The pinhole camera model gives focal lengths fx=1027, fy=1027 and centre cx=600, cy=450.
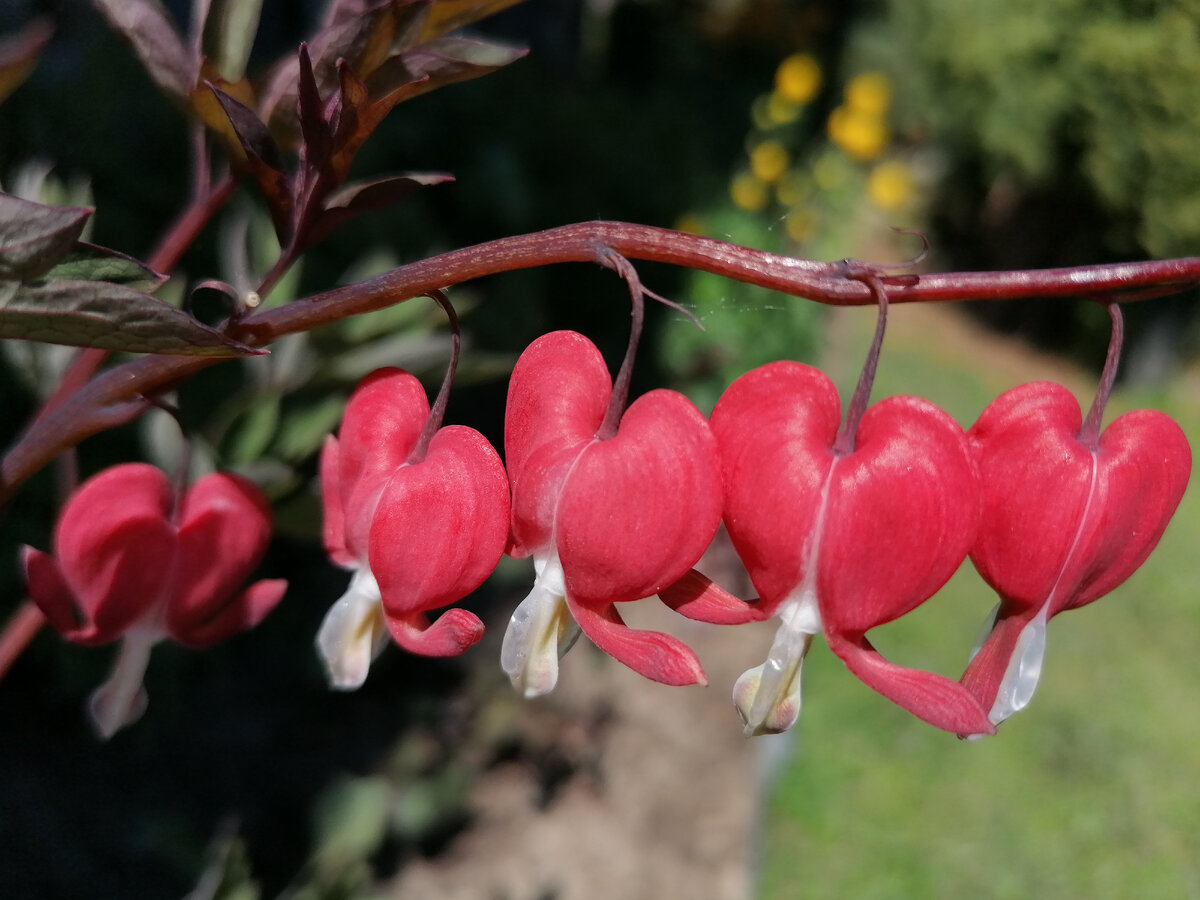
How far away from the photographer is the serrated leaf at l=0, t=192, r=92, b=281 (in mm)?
466

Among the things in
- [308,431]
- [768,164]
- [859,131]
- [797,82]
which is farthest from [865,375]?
[859,131]

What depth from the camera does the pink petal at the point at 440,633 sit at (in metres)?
0.54

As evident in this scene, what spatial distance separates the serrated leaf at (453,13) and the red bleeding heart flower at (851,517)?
323 mm

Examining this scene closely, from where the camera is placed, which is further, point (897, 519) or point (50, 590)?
point (50, 590)

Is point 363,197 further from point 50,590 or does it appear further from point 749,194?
point 749,194

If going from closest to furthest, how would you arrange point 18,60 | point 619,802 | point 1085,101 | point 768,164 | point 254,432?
point 18,60 < point 254,432 < point 619,802 < point 768,164 < point 1085,101

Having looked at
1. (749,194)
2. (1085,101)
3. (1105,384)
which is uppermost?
(1105,384)

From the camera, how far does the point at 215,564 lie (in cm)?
73

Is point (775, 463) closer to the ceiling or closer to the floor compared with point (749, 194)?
closer to the ceiling

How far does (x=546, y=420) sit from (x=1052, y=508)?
27 centimetres

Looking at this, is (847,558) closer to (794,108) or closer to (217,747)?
(217,747)

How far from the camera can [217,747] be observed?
1.92 m

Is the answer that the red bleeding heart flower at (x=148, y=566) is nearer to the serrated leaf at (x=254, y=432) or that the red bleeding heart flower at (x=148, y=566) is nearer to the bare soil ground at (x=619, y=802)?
the serrated leaf at (x=254, y=432)

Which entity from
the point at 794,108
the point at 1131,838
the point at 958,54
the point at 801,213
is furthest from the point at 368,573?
the point at 958,54
